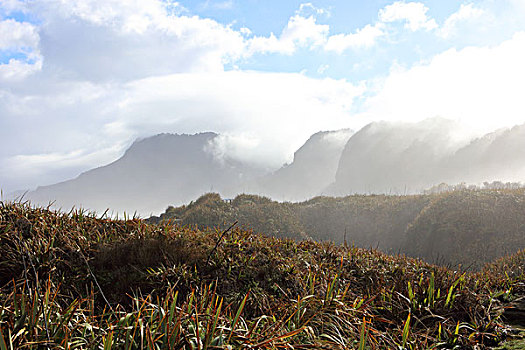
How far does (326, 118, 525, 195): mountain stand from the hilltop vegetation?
68.6 meters

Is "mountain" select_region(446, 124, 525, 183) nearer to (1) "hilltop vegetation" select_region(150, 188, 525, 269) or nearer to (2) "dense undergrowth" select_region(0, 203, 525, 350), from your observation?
(1) "hilltop vegetation" select_region(150, 188, 525, 269)

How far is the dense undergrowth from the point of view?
10.3ft

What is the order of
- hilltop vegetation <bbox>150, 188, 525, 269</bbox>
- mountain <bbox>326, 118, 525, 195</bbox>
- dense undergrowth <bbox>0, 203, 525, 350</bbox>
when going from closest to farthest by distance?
dense undergrowth <bbox>0, 203, 525, 350</bbox>, hilltop vegetation <bbox>150, 188, 525, 269</bbox>, mountain <bbox>326, 118, 525, 195</bbox>

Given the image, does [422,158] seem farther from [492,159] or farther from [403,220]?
[403,220]

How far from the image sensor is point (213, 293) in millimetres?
3932

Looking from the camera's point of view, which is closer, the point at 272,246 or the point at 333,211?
the point at 272,246

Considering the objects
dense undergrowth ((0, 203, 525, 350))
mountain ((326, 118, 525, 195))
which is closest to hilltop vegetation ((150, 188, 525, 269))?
dense undergrowth ((0, 203, 525, 350))

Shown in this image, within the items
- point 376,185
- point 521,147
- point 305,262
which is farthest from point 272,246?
point 376,185

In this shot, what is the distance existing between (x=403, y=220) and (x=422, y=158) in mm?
112850

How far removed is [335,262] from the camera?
7418 mm

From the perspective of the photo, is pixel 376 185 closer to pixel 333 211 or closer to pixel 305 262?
pixel 333 211

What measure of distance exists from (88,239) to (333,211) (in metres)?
19.7

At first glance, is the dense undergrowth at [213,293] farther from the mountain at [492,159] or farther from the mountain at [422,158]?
the mountain at [492,159]

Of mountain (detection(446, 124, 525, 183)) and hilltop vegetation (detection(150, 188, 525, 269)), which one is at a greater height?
mountain (detection(446, 124, 525, 183))
